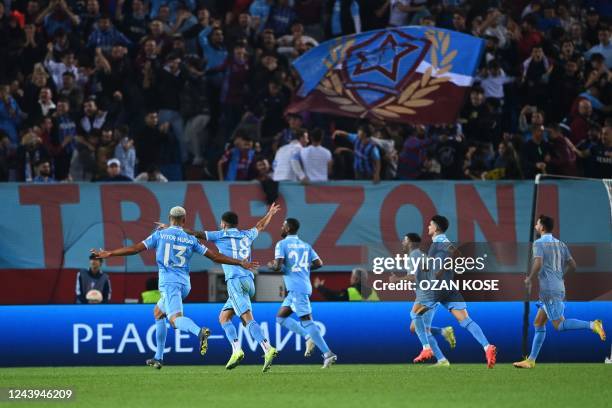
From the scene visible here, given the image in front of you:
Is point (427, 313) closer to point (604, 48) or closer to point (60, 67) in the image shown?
point (604, 48)

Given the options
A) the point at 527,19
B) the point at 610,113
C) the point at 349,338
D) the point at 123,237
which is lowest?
the point at 349,338

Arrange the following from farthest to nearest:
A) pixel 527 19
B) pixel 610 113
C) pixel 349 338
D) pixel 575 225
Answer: pixel 527 19, pixel 610 113, pixel 575 225, pixel 349 338

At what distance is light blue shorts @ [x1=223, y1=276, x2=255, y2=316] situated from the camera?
62.0 feet

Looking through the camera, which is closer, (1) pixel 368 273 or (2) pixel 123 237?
(1) pixel 368 273

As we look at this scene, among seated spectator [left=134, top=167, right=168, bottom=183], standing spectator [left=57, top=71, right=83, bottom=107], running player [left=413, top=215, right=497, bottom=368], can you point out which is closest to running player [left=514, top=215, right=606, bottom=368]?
running player [left=413, top=215, right=497, bottom=368]

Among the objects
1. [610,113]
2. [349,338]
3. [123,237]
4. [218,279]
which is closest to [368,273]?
[349,338]

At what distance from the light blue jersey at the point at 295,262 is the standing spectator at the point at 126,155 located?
5.11 meters

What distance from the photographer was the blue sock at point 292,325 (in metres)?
19.6

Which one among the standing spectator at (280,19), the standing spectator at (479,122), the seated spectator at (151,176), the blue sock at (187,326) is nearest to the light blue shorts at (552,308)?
the blue sock at (187,326)

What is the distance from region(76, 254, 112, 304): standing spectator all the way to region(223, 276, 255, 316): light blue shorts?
3693 mm

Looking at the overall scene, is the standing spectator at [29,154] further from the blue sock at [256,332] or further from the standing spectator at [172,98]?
the blue sock at [256,332]

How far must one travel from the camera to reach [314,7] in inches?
1064

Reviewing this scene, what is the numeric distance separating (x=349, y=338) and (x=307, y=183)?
10.9 ft

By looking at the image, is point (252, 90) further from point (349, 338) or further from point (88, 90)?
point (349, 338)
